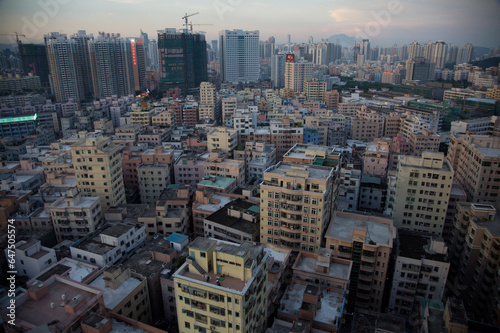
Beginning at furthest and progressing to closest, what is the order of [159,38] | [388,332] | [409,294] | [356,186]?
1. [159,38]
2. [356,186]
3. [409,294]
4. [388,332]

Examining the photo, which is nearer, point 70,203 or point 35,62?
point 70,203

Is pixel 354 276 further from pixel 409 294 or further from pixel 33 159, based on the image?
pixel 33 159

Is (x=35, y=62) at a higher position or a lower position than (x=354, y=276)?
higher

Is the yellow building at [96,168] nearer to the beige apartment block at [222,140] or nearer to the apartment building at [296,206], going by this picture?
the beige apartment block at [222,140]

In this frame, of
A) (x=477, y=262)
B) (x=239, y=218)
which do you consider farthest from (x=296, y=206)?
(x=477, y=262)

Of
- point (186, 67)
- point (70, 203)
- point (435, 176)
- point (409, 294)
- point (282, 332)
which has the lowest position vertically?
point (409, 294)

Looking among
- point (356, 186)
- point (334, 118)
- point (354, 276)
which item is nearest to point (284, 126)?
point (356, 186)
